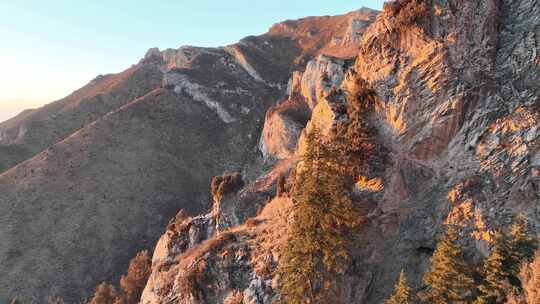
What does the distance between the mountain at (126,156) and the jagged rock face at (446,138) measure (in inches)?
Answer: 1935

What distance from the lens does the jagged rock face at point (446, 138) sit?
68.7 ft

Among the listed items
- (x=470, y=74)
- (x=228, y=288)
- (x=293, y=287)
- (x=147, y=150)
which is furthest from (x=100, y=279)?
(x=470, y=74)

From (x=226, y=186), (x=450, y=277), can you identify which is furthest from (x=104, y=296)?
(x=450, y=277)

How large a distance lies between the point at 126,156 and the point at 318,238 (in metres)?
78.8

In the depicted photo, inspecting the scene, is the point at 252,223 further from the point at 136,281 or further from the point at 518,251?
the point at 136,281

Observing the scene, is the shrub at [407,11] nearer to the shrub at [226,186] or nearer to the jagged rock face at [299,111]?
the shrub at [226,186]

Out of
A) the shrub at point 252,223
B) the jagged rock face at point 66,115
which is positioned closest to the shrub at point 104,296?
the shrub at point 252,223

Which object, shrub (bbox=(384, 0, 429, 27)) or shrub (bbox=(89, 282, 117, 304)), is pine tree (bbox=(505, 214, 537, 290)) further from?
shrub (bbox=(89, 282, 117, 304))

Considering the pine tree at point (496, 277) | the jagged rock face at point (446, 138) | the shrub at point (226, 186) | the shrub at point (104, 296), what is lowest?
the shrub at point (104, 296)

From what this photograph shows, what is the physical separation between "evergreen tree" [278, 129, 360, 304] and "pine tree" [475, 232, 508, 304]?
23.8 feet

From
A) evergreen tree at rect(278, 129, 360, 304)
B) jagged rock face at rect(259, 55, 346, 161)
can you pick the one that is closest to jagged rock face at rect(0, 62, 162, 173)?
jagged rock face at rect(259, 55, 346, 161)

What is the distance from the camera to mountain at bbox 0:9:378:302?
65.6 m

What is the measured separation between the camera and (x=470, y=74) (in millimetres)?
24516

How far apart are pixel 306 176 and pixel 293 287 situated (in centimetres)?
705
